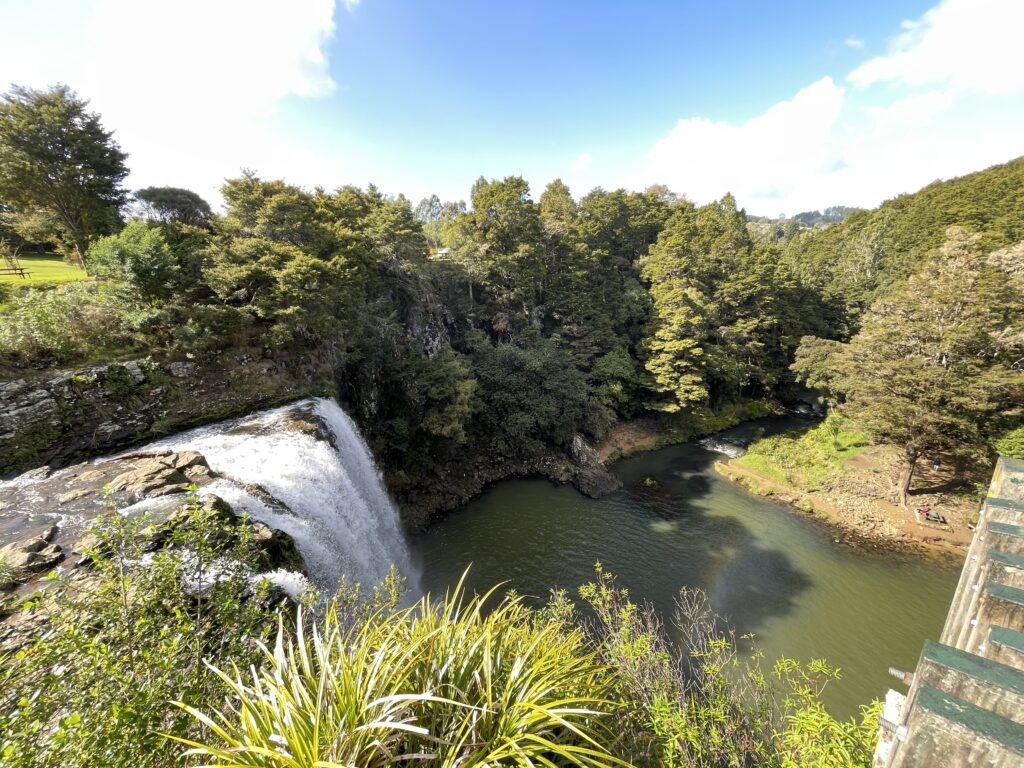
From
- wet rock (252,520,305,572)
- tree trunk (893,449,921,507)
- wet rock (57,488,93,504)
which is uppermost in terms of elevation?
wet rock (57,488,93,504)

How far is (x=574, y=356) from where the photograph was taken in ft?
83.9

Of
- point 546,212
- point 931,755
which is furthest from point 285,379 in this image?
point 546,212

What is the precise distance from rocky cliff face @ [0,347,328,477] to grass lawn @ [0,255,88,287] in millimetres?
6518

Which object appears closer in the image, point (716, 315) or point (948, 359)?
point (948, 359)

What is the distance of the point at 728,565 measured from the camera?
48.6 feet

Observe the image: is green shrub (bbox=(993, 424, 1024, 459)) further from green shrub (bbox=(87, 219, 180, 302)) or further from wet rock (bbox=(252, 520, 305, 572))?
green shrub (bbox=(87, 219, 180, 302))

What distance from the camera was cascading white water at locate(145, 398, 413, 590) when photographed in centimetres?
786

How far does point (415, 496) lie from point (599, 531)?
8362 millimetres

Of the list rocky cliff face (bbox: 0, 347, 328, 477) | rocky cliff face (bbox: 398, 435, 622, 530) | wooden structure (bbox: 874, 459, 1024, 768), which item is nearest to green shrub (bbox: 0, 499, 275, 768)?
wooden structure (bbox: 874, 459, 1024, 768)

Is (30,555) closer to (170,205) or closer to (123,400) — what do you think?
(123,400)

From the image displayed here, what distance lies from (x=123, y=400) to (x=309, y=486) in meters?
6.08

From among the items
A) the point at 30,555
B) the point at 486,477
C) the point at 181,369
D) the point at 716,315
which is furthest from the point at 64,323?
the point at 716,315

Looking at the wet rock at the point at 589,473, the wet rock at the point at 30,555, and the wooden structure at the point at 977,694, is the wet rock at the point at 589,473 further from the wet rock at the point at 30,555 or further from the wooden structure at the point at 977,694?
the wet rock at the point at 30,555

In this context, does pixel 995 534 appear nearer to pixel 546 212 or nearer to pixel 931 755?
pixel 931 755
